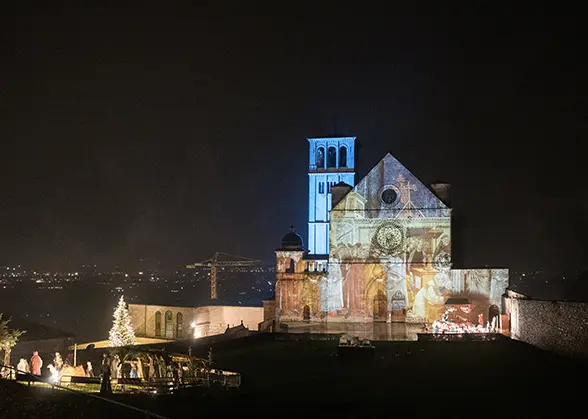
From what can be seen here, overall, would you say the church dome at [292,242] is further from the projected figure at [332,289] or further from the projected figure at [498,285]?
the projected figure at [498,285]

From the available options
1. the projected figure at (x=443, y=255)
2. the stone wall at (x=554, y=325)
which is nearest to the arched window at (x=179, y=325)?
the projected figure at (x=443, y=255)

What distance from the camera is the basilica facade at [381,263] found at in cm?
4428

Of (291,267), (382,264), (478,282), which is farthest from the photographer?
(291,267)

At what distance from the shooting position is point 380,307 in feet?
149

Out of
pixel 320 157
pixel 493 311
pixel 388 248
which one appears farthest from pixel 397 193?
pixel 320 157

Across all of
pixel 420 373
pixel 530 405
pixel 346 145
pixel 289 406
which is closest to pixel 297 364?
pixel 420 373

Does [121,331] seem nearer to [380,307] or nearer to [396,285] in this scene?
[380,307]

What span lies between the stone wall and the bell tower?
24.4 m

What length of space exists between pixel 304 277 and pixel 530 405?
29319mm

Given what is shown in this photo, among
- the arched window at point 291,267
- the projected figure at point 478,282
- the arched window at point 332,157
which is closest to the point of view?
the projected figure at point 478,282

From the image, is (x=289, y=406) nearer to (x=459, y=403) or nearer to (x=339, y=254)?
(x=459, y=403)

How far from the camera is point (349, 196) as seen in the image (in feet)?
153

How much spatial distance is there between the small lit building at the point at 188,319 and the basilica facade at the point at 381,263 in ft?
23.2

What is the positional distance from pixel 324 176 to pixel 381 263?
537 inches
